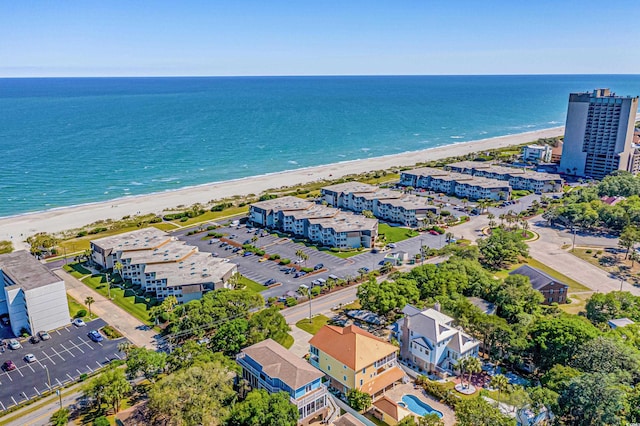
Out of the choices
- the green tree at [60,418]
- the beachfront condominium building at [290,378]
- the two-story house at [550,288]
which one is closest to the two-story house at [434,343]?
the beachfront condominium building at [290,378]

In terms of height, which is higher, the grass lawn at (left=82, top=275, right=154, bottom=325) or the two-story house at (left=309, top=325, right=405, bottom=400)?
the two-story house at (left=309, top=325, right=405, bottom=400)

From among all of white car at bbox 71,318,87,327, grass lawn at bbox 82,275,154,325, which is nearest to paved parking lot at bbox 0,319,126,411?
white car at bbox 71,318,87,327

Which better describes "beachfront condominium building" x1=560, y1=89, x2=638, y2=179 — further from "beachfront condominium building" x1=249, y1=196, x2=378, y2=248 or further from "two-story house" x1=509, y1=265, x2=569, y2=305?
"two-story house" x1=509, y1=265, x2=569, y2=305

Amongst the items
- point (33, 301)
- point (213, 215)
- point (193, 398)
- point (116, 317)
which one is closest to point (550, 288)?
point (193, 398)

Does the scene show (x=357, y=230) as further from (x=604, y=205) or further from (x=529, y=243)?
(x=604, y=205)

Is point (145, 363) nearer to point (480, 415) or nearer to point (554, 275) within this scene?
point (480, 415)

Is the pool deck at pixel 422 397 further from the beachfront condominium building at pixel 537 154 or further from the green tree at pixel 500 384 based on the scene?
the beachfront condominium building at pixel 537 154

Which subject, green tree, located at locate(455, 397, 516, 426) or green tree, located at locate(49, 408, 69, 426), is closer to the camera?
green tree, located at locate(455, 397, 516, 426)
